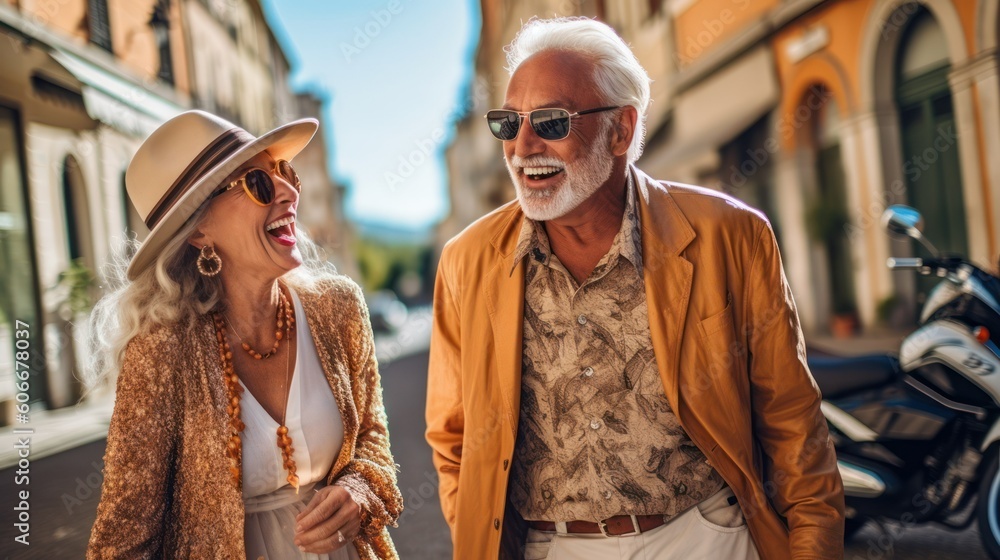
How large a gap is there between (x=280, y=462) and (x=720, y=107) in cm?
981

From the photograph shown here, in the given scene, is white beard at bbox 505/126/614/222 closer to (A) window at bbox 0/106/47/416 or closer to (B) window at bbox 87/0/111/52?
(A) window at bbox 0/106/47/416

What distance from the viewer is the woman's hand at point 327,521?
2.23 meters

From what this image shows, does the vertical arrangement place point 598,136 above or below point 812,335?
above

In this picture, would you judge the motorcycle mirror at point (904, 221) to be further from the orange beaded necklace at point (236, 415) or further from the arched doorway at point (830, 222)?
the arched doorway at point (830, 222)

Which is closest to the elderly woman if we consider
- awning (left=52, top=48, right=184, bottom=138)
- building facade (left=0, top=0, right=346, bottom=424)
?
building facade (left=0, top=0, right=346, bottom=424)

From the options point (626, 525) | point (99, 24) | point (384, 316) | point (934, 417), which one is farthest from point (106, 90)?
point (384, 316)

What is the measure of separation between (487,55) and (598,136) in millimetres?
36740

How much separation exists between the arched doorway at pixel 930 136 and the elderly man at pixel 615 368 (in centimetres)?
494

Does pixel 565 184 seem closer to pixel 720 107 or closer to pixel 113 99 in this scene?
pixel 113 99

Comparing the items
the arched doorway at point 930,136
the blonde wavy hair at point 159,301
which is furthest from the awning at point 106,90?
the arched doorway at point 930,136

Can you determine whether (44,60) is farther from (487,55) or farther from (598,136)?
(487,55)

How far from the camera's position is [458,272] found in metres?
2.46

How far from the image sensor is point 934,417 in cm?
388

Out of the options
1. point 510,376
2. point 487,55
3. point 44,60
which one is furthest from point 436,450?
point 487,55
